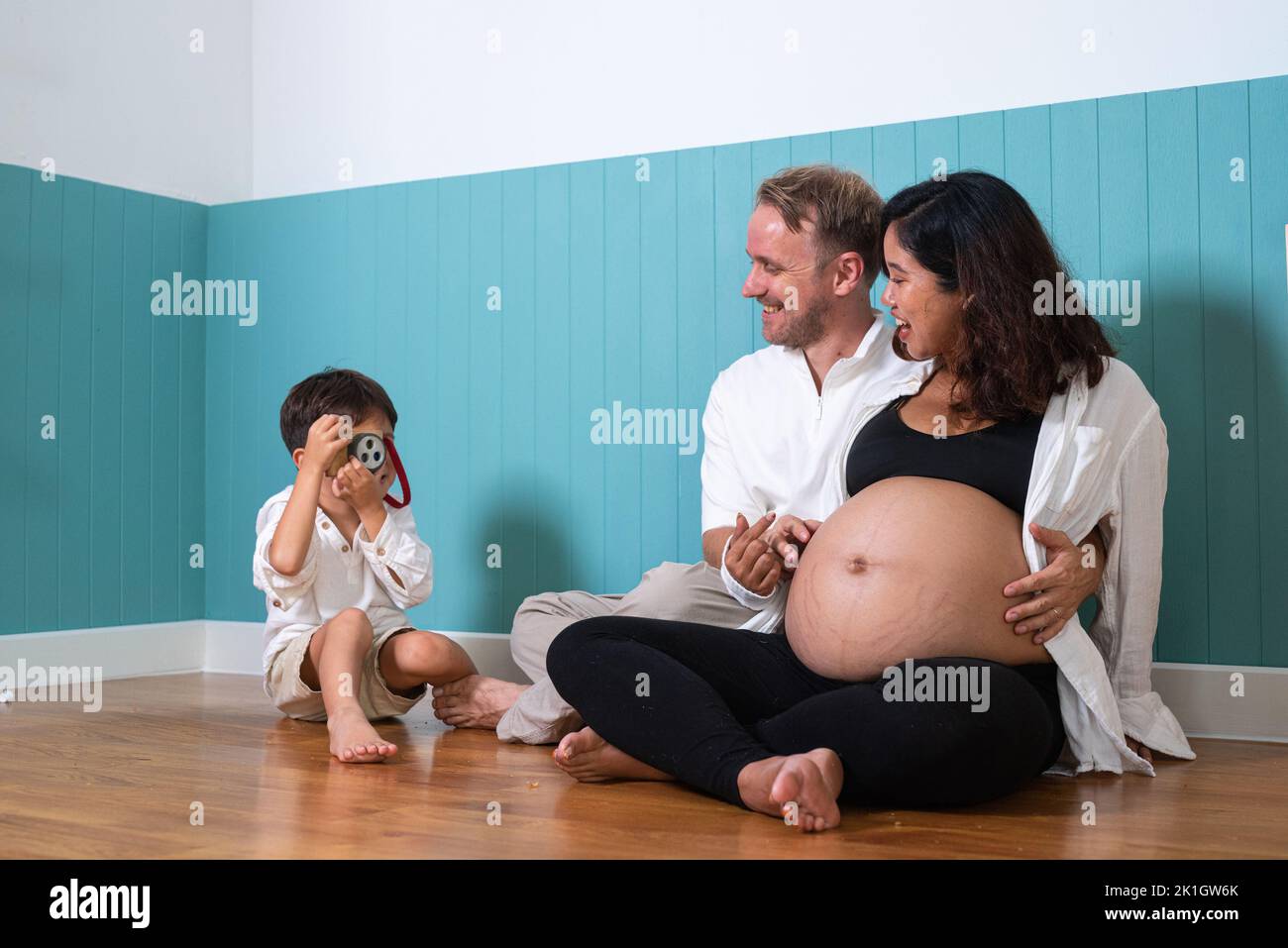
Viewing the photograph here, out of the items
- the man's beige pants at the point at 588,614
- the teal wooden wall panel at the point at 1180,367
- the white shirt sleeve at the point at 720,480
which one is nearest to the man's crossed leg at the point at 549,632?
the man's beige pants at the point at 588,614

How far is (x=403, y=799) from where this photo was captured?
1.81m

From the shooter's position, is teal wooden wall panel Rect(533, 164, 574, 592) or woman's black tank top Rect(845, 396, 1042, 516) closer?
woman's black tank top Rect(845, 396, 1042, 516)

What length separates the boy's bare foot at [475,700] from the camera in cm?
254

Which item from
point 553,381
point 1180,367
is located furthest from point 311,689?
point 1180,367

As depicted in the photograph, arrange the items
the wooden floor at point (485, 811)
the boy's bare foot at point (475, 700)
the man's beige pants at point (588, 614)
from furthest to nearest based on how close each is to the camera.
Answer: the boy's bare foot at point (475, 700)
the man's beige pants at point (588, 614)
the wooden floor at point (485, 811)

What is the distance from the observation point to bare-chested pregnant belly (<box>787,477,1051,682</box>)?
1.75 metres

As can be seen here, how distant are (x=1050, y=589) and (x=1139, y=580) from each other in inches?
11.9

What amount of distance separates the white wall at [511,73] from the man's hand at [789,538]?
4.03 ft

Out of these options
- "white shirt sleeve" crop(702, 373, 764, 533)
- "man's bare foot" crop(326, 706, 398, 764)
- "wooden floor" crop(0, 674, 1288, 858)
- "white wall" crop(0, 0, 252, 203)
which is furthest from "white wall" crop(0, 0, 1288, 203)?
"man's bare foot" crop(326, 706, 398, 764)

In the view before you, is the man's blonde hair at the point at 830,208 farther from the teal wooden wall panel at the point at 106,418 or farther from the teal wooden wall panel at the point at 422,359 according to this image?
the teal wooden wall panel at the point at 106,418

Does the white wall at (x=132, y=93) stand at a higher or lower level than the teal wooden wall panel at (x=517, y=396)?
higher

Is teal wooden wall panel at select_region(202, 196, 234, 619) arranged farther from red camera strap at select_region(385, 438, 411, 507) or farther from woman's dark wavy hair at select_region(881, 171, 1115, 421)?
woman's dark wavy hair at select_region(881, 171, 1115, 421)

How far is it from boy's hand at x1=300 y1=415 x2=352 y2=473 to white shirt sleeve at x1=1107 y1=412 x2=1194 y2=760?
1.44 meters

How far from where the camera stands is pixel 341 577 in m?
2.64
